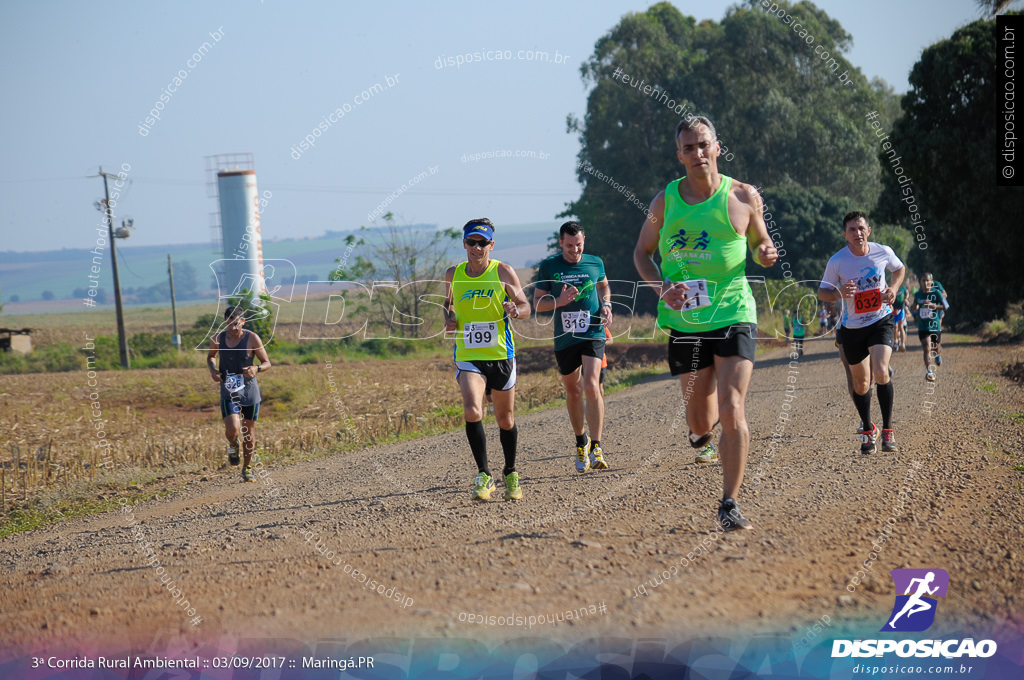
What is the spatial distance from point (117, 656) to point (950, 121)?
2310 cm

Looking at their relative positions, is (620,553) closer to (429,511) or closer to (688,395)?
(688,395)

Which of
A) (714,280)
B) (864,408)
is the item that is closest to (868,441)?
(864,408)

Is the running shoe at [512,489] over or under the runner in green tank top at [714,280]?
under

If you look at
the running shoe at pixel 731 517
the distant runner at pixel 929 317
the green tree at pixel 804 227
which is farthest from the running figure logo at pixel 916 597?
the green tree at pixel 804 227

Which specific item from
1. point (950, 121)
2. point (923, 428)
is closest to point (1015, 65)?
point (950, 121)

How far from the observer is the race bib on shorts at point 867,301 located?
8078 millimetres

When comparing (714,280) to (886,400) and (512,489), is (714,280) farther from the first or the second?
(886,400)

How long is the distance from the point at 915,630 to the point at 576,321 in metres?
4.75

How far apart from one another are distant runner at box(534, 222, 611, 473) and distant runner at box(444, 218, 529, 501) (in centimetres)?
108

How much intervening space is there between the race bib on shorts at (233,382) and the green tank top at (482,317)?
3.89 m

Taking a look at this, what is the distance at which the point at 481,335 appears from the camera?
7.02 m

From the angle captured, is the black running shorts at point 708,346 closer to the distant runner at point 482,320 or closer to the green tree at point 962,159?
the distant runner at point 482,320

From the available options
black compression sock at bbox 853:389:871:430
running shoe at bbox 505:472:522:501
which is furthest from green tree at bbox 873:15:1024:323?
running shoe at bbox 505:472:522:501

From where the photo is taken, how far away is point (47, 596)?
538 centimetres
